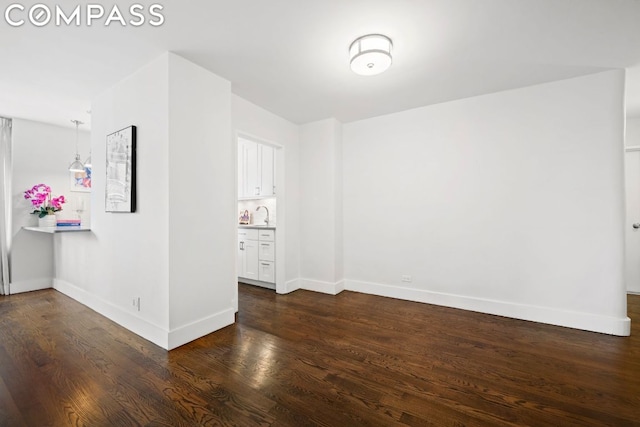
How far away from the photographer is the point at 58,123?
4430 millimetres

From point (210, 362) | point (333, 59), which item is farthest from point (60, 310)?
point (333, 59)

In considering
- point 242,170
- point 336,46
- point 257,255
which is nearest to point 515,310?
point 336,46

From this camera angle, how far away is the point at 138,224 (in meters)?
2.73

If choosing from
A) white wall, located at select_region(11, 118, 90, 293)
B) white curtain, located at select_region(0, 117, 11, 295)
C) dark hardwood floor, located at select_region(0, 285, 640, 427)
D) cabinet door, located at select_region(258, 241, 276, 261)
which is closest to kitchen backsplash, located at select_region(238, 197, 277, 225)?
cabinet door, located at select_region(258, 241, 276, 261)

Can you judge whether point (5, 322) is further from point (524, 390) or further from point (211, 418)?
point (524, 390)

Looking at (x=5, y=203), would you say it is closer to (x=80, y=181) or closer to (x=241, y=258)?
(x=80, y=181)

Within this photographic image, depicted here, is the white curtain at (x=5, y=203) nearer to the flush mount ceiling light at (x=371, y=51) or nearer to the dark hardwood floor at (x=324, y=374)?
the dark hardwood floor at (x=324, y=374)

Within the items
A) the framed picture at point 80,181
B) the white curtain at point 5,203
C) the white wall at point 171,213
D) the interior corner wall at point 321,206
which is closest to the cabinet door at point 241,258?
the interior corner wall at point 321,206

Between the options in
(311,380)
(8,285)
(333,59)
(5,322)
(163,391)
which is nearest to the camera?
(163,391)

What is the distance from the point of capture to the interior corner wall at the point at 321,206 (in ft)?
13.9

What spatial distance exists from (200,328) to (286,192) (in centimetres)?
225

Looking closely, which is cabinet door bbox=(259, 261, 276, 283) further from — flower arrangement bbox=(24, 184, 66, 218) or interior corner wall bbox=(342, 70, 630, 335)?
flower arrangement bbox=(24, 184, 66, 218)

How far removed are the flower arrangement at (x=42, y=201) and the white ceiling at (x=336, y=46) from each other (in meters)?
1.43

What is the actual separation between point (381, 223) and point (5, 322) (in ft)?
15.4
